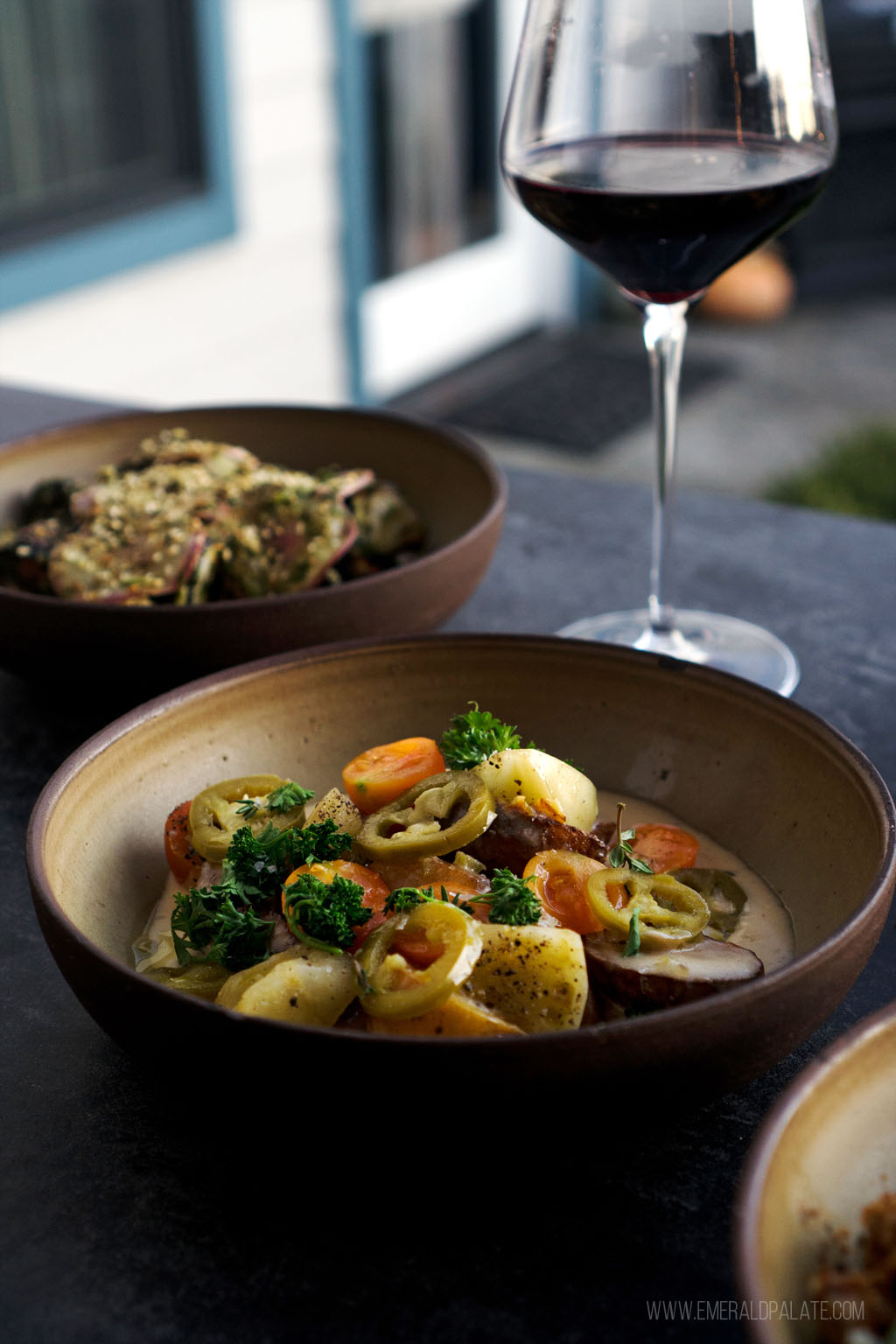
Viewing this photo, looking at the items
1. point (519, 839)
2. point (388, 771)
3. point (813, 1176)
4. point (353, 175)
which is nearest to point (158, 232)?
point (353, 175)

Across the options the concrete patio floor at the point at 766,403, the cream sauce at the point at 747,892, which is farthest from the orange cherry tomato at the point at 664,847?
the concrete patio floor at the point at 766,403

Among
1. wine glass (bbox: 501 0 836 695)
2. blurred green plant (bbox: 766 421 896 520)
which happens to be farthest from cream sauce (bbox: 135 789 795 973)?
blurred green plant (bbox: 766 421 896 520)

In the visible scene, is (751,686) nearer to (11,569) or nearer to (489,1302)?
(489,1302)

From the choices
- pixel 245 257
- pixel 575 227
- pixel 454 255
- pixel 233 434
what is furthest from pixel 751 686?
pixel 454 255

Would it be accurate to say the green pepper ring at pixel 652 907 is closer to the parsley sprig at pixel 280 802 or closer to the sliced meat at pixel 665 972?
the sliced meat at pixel 665 972

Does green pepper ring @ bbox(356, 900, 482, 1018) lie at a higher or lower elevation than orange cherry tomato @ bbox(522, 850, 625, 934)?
higher

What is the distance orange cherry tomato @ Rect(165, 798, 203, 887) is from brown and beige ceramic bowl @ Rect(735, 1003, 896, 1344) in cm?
39

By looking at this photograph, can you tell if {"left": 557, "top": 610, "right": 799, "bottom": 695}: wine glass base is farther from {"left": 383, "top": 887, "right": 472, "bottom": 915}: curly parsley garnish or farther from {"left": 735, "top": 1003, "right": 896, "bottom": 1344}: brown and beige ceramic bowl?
{"left": 735, "top": 1003, "right": 896, "bottom": 1344}: brown and beige ceramic bowl

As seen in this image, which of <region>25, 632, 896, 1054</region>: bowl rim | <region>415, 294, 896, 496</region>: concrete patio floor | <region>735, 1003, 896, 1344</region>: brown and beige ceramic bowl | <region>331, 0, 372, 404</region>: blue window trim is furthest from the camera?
<region>415, 294, 896, 496</region>: concrete patio floor

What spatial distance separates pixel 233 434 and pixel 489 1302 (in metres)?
0.99

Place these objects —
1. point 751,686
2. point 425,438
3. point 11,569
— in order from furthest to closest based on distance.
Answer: point 425,438 < point 11,569 < point 751,686

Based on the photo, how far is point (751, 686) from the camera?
0.84 meters

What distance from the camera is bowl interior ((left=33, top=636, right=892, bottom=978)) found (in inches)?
29.2

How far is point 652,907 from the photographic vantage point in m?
0.68
